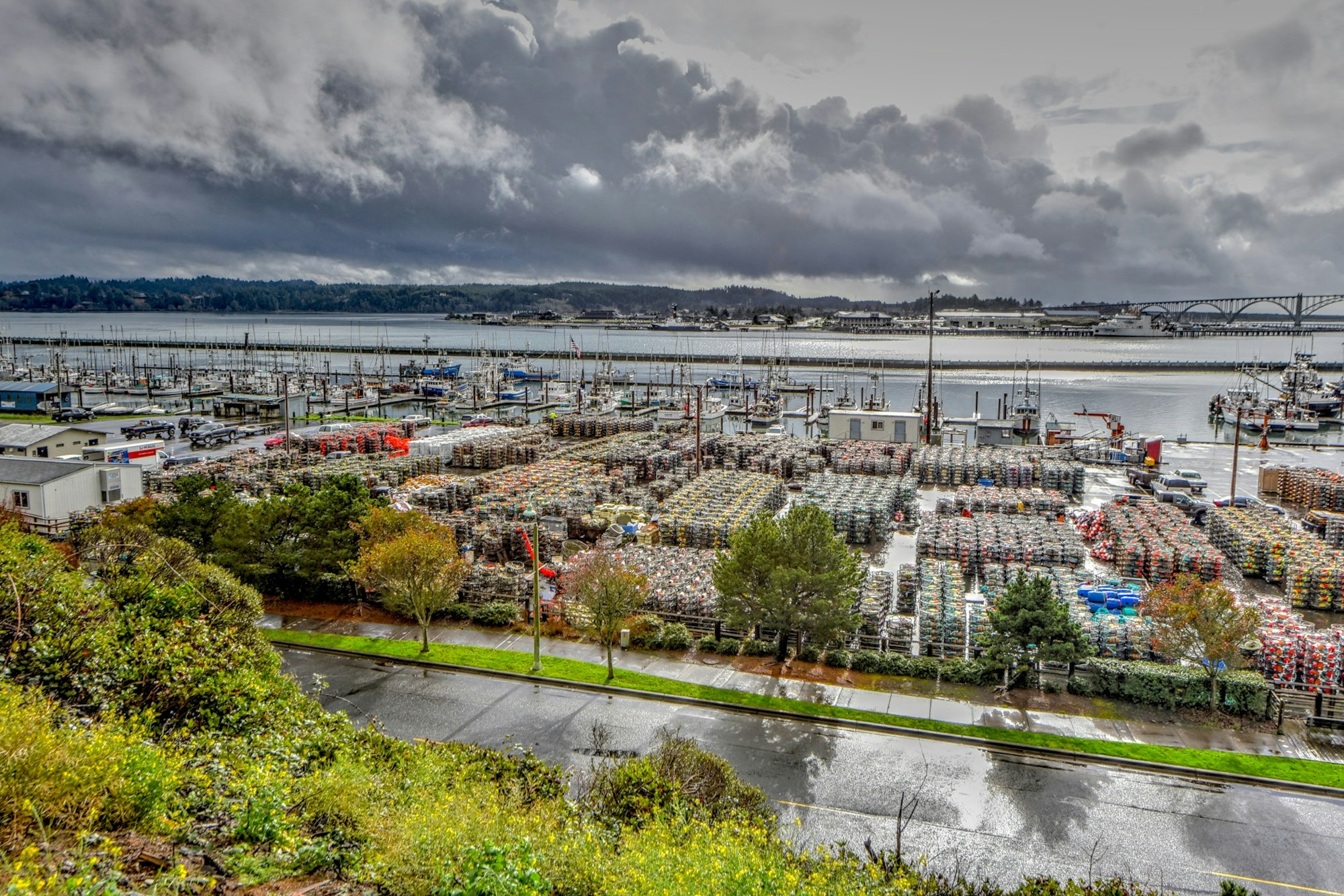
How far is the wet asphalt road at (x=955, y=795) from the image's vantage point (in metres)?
15.2

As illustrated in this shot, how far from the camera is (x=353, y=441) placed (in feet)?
215

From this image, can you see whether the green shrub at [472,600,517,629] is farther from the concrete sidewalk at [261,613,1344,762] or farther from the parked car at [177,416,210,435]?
the parked car at [177,416,210,435]

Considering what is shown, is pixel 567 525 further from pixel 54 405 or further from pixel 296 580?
pixel 54 405

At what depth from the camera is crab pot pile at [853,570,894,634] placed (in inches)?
1047

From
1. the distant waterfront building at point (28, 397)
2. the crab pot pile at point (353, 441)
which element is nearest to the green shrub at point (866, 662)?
the crab pot pile at point (353, 441)

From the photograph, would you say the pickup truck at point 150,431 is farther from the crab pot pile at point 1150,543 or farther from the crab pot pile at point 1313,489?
the crab pot pile at point 1313,489

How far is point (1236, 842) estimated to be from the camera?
15820mm

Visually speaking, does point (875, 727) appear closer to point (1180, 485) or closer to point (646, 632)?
point (646, 632)

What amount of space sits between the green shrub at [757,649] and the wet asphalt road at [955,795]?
13.6ft

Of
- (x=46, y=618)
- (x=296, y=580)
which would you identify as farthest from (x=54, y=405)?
(x=46, y=618)

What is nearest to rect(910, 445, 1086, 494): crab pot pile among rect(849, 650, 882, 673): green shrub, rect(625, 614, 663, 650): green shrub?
rect(849, 650, 882, 673): green shrub

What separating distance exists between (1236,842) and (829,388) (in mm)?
122164

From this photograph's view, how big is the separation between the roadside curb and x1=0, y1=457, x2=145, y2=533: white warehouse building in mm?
19720

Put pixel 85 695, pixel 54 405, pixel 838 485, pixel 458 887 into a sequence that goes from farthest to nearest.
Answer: pixel 54 405 → pixel 838 485 → pixel 85 695 → pixel 458 887
